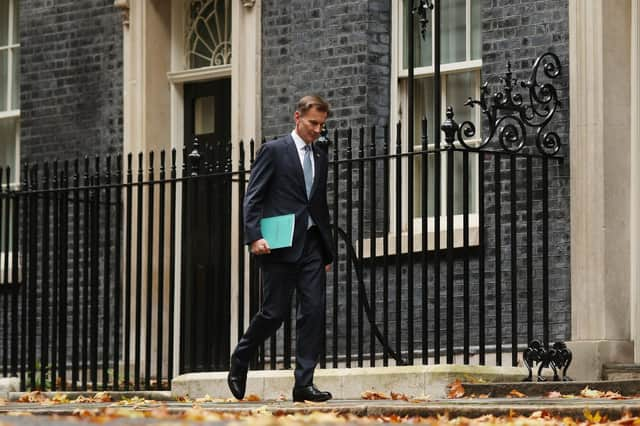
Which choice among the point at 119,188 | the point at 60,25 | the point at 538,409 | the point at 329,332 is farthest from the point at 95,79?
the point at 538,409

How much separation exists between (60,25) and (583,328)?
6.57 metres

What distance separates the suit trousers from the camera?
35.1 ft

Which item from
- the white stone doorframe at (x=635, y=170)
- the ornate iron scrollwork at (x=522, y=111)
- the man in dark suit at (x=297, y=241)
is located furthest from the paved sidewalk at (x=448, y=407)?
the ornate iron scrollwork at (x=522, y=111)

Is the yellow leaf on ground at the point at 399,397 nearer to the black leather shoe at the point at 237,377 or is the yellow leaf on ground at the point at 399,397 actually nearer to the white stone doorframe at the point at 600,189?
the black leather shoe at the point at 237,377

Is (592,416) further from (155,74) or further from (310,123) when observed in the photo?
(155,74)

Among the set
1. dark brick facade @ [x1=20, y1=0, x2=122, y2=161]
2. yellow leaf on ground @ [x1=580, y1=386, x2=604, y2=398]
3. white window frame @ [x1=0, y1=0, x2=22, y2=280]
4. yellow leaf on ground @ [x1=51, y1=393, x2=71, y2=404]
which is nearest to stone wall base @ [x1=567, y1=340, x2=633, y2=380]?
yellow leaf on ground @ [x1=580, y1=386, x2=604, y2=398]

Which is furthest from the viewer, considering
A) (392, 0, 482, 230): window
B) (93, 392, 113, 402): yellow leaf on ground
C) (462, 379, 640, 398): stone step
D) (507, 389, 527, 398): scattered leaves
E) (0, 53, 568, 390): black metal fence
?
(392, 0, 482, 230): window

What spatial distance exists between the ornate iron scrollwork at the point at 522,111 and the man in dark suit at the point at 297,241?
144 centimetres

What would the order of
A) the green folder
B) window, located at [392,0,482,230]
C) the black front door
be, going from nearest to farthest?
the green folder, the black front door, window, located at [392,0,482,230]

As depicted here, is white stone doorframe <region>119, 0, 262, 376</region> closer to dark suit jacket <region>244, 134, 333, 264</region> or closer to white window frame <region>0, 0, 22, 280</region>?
white window frame <region>0, 0, 22, 280</region>

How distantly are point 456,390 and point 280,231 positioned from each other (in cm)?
156

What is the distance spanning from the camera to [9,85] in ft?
58.2

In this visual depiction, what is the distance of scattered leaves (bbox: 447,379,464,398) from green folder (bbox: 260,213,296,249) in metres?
1.48

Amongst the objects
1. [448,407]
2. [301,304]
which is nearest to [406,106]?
[301,304]
